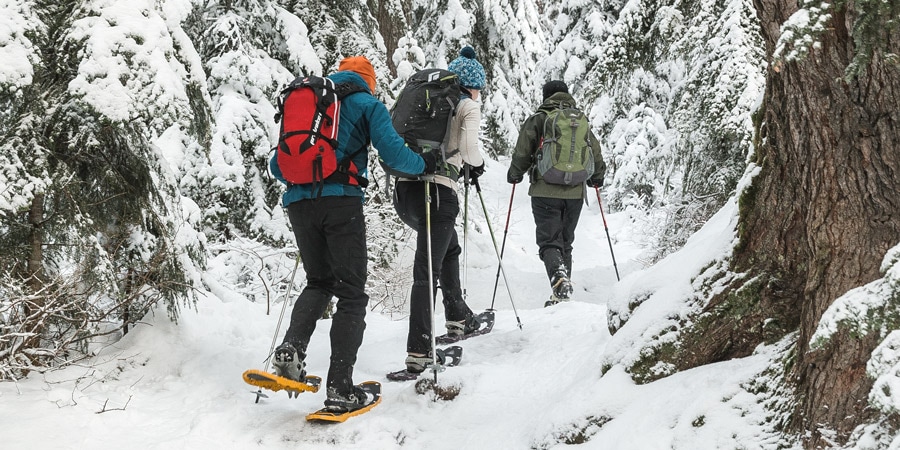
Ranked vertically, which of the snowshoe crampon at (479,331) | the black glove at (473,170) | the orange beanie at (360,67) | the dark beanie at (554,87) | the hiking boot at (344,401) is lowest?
the hiking boot at (344,401)

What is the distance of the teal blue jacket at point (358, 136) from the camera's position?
12.5 ft

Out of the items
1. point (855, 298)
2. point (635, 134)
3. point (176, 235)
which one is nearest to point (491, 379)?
point (176, 235)

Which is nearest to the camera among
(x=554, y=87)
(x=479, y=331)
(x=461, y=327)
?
(x=461, y=327)

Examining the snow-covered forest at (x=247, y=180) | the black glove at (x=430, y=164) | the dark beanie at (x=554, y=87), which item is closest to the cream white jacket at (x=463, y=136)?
the black glove at (x=430, y=164)

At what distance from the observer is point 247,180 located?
791 cm

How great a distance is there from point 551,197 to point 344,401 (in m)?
3.26

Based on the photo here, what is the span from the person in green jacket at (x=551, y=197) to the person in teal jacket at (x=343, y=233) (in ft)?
Result: 8.75

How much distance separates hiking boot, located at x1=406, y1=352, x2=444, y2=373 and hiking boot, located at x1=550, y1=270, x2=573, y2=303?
7.00 feet

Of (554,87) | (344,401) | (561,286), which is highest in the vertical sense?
(554,87)

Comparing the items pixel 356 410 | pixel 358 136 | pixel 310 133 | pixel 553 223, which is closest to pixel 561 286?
pixel 553 223

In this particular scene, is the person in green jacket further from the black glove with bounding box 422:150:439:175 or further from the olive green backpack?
the black glove with bounding box 422:150:439:175

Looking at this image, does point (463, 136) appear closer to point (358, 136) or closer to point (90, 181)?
point (358, 136)

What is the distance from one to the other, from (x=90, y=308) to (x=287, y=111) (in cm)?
182

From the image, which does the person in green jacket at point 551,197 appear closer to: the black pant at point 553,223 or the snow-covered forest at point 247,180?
the black pant at point 553,223
